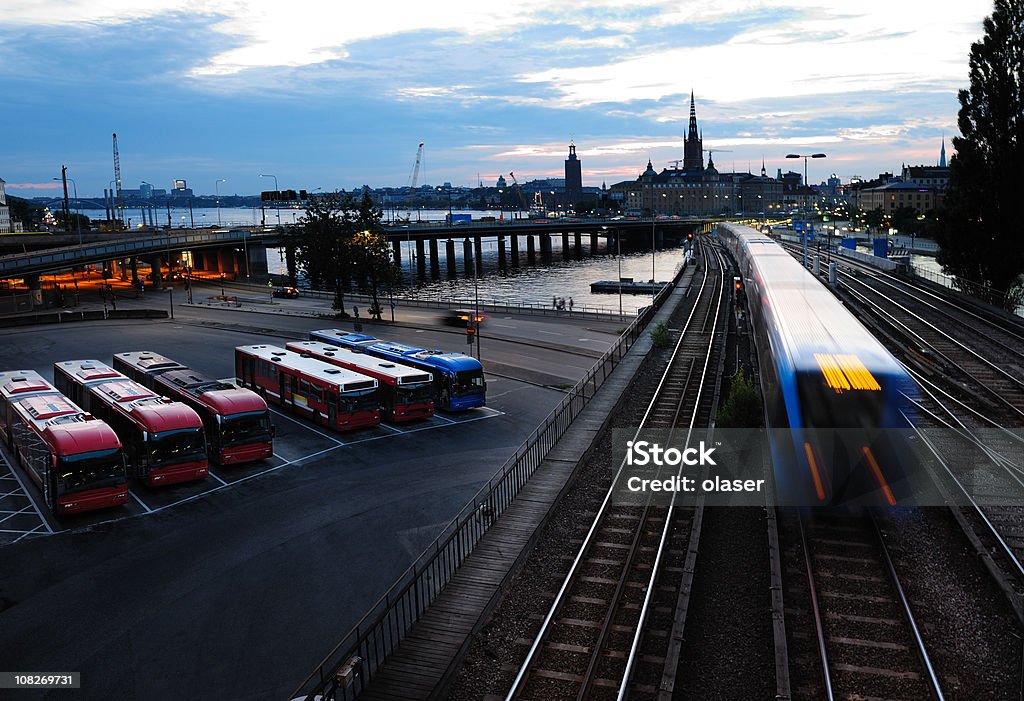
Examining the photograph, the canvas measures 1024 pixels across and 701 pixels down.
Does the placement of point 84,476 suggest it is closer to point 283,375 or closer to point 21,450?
point 21,450

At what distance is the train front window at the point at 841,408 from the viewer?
50.5 ft

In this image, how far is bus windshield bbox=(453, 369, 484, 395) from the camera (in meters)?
32.0

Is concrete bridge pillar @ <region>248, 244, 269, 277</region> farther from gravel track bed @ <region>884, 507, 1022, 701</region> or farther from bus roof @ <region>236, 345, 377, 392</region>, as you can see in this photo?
gravel track bed @ <region>884, 507, 1022, 701</region>

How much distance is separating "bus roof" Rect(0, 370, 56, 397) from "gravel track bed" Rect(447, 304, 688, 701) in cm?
2014

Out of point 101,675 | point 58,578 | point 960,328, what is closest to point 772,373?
point 101,675

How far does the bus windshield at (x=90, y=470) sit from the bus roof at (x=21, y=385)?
27.1ft

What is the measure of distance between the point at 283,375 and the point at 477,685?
75.0 feet

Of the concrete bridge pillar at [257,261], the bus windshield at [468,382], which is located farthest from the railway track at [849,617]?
the concrete bridge pillar at [257,261]

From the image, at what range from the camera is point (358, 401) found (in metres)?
29.5

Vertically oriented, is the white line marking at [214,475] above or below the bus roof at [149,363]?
below

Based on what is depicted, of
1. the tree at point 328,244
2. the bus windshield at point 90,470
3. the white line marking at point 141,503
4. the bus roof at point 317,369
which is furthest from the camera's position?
the tree at point 328,244

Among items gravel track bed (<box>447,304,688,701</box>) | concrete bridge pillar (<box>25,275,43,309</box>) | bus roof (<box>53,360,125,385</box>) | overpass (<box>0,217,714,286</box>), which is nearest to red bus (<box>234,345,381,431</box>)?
bus roof (<box>53,360,125,385</box>)

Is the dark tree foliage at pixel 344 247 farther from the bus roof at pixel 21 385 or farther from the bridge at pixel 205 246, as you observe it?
the bus roof at pixel 21 385

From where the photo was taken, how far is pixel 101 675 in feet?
46.5
